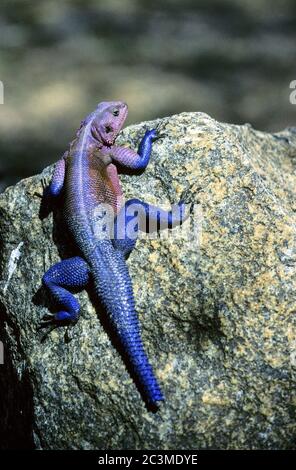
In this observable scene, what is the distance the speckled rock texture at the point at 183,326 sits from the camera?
3719mm

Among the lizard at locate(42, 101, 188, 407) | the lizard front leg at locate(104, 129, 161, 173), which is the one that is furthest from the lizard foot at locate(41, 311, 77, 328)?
the lizard front leg at locate(104, 129, 161, 173)

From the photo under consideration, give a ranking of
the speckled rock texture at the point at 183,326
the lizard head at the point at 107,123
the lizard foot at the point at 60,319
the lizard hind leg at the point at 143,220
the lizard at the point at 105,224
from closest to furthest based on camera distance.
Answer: the speckled rock texture at the point at 183,326 < the lizard at the point at 105,224 < the lizard foot at the point at 60,319 < the lizard hind leg at the point at 143,220 < the lizard head at the point at 107,123

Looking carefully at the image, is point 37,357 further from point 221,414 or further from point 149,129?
point 149,129

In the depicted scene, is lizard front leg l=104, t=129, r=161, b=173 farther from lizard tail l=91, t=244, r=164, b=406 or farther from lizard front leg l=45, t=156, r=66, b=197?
lizard tail l=91, t=244, r=164, b=406

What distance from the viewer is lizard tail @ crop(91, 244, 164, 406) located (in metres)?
3.73

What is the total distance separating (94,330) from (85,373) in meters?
0.29

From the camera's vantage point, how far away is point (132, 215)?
4.24 m

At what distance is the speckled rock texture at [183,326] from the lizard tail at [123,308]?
0.32 ft

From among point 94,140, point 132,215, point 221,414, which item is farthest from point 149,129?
point 221,414

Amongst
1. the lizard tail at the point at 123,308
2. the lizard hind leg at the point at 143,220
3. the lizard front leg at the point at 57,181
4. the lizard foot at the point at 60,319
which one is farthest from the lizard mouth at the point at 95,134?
the lizard foot at the point at 60,319

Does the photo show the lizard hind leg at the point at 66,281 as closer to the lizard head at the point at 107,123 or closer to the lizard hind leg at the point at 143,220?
the lizard hind leg at the point at 143,220

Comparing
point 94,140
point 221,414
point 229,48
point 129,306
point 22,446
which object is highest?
Result: point 229,48

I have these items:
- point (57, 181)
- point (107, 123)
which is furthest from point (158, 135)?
point (57, 181)

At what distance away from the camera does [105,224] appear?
168 inches
